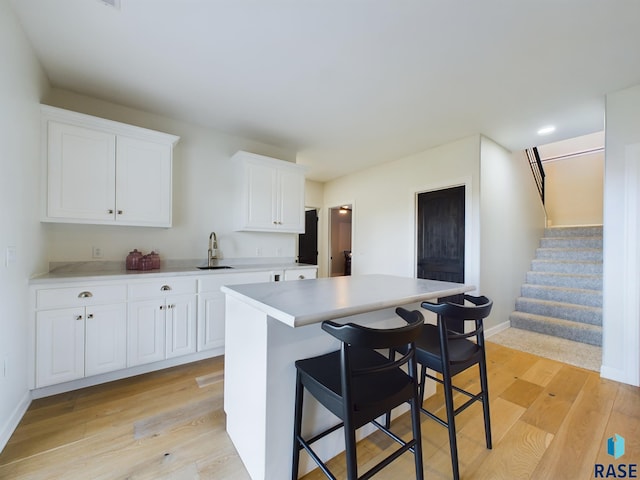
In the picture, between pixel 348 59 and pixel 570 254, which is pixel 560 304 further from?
pixel 348 59

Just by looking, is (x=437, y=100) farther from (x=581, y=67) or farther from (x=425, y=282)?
(x=425, y=282)

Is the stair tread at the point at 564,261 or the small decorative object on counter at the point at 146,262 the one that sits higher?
the small decorative object on counter at the point at 146,262

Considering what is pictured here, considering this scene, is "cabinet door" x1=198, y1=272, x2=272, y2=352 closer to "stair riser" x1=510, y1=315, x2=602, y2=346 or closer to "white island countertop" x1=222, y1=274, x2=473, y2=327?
"white island countertop" x1=222, y1=274, x2=473, y2=327

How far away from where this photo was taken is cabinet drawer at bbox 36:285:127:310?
1.98 metres

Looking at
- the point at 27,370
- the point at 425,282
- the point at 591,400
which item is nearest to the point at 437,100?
the point at 425,282

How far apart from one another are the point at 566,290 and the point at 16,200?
6033 mm

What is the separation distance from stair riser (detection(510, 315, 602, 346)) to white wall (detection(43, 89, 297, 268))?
11.8 feet

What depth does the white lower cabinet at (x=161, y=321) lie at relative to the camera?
2344 mm

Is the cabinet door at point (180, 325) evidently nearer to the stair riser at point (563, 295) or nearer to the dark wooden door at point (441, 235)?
the dark wooden door at point (441, 235)

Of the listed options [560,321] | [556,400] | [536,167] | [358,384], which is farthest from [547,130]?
[358,384]

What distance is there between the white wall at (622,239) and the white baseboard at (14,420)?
178 inches

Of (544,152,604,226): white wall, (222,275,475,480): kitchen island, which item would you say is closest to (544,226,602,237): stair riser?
(544,152,604,226): white wall

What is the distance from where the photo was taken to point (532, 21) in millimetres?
1688

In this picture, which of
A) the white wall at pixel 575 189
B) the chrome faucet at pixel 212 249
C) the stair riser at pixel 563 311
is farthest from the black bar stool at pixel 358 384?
the white wall at pixel 575 189
